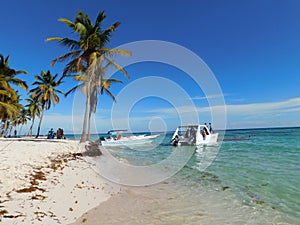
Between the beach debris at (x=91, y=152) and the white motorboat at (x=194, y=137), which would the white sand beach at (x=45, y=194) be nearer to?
the beach debris at (x=91, y=152)

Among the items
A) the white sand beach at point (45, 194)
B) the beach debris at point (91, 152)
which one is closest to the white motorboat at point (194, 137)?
the beach debris at point (91, 152)

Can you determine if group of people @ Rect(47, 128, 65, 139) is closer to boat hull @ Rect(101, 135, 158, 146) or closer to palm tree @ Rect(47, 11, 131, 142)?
boat hull @ Rect(101, 135, 158, 146)

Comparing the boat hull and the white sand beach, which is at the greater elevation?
the boat hull

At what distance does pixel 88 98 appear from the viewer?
17.3 m

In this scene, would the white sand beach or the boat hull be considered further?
the boat hull

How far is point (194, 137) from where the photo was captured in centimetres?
2873

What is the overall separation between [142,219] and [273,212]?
3.39 meters

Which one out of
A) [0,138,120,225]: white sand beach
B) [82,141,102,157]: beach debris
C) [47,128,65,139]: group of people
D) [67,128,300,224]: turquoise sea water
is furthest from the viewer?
[47,128,65,139]: group of people

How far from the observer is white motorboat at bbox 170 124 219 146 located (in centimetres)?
2855

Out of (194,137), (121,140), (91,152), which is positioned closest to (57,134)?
(121,140)

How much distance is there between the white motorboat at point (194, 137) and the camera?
28545 mm

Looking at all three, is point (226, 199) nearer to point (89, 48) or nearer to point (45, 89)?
point (89, 48)

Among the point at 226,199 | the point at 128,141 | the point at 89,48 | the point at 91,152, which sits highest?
the point at 89,48

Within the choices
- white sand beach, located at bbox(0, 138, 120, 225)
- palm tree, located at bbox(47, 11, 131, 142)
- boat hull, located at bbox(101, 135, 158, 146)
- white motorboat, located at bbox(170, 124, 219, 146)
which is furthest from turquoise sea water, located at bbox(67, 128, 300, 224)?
boat hull, located at bbox(101, 135, 158, 146)
